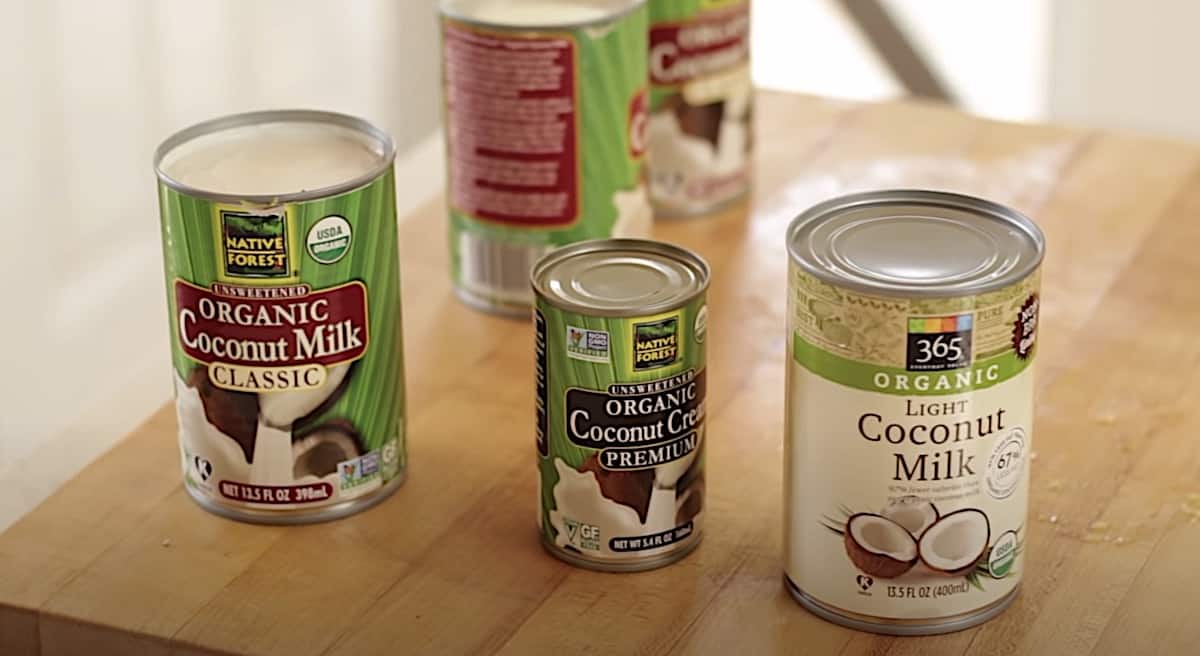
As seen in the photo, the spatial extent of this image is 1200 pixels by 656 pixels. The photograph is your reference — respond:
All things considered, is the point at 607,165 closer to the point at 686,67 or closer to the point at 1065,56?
the point at 686,67

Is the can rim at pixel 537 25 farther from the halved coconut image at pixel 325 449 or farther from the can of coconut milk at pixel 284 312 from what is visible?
the halved coconut image at pixel 325 449

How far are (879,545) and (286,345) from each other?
33 centimetres

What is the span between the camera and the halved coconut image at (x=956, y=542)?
0.90 meters

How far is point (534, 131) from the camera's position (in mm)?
1238

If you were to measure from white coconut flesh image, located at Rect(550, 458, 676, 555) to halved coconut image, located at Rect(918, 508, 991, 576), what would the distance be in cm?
14

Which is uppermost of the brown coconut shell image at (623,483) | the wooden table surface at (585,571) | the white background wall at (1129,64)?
the brown coconut shell image at (623,483)

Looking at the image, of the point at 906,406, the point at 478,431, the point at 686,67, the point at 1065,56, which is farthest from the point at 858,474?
the point at 1065,56

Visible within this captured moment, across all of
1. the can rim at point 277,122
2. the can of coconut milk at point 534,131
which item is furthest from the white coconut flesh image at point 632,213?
the can rim at point 277,122

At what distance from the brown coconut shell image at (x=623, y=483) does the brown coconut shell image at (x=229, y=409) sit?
0.61 feet

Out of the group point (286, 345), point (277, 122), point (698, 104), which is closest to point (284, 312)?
point (286, 345)

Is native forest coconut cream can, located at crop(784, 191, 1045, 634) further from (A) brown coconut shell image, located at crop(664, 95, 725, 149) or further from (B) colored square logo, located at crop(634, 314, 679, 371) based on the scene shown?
(A) brown coconut shell image, located at crop(664, 95, 725, 149)

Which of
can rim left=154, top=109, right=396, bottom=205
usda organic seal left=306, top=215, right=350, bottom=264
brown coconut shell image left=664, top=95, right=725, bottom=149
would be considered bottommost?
brown coconut shell image left=664, top=95, right=725, bottom=149

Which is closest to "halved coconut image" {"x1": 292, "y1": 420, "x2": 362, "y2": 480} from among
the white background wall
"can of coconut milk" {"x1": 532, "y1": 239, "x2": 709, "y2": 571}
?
"can of coconut milk" {"x1": 532, "y1": 239, "x2": 709, "y2": 571}

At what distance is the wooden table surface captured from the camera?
3.09 feet
